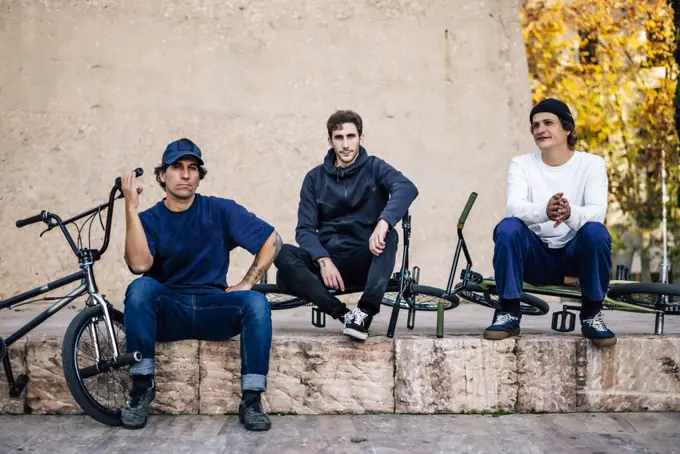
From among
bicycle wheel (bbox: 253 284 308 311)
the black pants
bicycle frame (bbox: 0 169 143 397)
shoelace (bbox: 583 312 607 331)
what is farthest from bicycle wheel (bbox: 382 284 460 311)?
bicycle frame (bbox: 0 169 143 397)

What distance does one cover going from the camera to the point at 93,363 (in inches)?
162

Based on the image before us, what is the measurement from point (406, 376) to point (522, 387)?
0.61 metres

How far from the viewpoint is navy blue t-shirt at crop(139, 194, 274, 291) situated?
4.15 meters

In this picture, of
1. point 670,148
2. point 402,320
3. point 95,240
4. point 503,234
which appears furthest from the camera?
point 670,148

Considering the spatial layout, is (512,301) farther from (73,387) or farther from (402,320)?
(73,387)

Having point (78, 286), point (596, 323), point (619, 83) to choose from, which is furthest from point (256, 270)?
point (619, 83)

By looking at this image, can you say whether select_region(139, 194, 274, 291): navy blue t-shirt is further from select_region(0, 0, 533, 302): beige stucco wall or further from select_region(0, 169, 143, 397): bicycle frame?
select_region(0, 0, 533, 302): beige stucco wall

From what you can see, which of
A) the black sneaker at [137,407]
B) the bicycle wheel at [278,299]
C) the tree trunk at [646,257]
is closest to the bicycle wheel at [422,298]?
→ the bicycle wheel at [278,299]

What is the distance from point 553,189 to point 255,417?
2.00m

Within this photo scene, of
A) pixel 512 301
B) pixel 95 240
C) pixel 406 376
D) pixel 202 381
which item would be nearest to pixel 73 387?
pixel 202 381

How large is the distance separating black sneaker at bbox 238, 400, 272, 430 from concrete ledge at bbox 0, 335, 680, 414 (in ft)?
1.27

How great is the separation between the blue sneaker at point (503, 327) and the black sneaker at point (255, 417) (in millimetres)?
1248

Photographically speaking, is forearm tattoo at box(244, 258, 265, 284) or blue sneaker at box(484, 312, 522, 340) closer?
forearm tattoo at box(244, 258, 265, 284)

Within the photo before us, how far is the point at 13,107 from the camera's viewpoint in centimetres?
769
